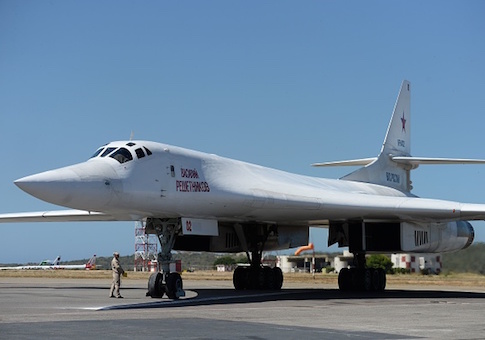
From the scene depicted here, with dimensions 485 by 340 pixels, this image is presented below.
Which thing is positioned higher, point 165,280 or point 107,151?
point 107,151

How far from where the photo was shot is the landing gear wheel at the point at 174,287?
14.1 m

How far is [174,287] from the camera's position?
14.1 metres

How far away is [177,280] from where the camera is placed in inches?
559

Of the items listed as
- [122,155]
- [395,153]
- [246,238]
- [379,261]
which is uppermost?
[395,153]

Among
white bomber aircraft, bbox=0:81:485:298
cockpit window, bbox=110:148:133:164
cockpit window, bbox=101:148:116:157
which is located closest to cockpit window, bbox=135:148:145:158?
white bomber aircraft, bbox=0:81:485:298

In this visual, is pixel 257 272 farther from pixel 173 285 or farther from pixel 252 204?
pixel 173 285

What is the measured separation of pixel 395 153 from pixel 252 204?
870 cm

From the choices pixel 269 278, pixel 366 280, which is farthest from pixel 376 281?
pixel 269 278

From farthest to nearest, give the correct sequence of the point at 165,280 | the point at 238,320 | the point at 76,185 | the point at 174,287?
the point at 165,280 < the point at 174,287 < the point at 76,185 < the point at 238,320

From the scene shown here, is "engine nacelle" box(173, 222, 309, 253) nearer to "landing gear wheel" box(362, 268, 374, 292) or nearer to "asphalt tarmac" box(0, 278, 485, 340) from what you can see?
"landing gear wheel" box(362, 268, 374, 292)

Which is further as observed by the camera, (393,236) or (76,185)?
(393,236)

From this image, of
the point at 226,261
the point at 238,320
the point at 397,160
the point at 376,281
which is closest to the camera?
the point at 238,320

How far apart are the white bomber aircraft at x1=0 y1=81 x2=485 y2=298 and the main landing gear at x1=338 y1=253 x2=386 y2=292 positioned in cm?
3

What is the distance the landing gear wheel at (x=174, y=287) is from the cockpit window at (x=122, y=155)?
2306 millimetres
